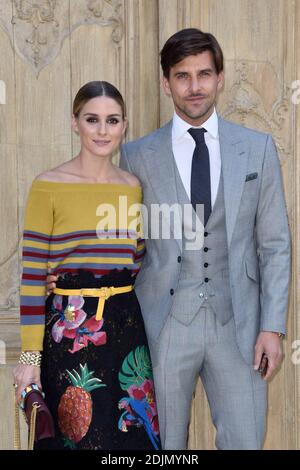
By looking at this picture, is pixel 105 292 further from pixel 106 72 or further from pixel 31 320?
pixel 106 72

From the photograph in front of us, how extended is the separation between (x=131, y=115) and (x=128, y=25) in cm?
43

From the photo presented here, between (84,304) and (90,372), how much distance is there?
0.24 m

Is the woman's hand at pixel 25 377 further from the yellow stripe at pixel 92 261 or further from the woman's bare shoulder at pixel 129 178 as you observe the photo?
the woman's bare shoulder at pixel 129 178

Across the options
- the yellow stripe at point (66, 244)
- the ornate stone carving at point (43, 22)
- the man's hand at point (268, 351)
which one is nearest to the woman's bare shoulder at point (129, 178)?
the yellow stripe at point (66, 244)

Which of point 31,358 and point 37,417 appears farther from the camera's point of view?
point 31,358

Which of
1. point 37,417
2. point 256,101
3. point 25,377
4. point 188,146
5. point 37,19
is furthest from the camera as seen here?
point 256,101

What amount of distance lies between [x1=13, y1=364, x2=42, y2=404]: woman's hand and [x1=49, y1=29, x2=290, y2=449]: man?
0.47 meters

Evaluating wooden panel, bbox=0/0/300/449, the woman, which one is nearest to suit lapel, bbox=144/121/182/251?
the woman

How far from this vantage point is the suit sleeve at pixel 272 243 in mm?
2568

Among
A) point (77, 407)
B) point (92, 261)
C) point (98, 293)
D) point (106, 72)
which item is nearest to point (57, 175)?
point (92, 261)

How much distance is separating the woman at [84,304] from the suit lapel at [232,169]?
402mm

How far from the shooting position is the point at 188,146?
2664mm
